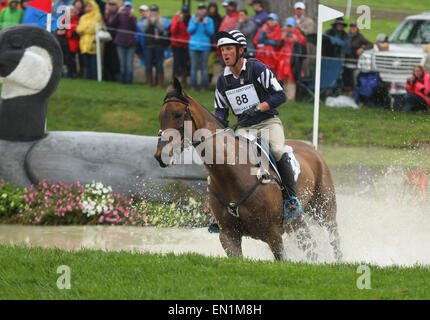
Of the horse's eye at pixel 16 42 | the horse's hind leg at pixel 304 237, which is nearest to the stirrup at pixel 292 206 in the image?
the horse's hind leg at pixel 304 237

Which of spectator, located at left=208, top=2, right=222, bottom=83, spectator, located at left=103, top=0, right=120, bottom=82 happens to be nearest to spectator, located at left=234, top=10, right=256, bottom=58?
spectator, located at left=208, top=2, right=222, bottom=83

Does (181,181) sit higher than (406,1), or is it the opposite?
(406,1)

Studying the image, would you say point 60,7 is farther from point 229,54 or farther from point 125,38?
point 229,54

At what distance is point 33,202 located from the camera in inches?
416

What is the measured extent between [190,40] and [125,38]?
6.54 feet

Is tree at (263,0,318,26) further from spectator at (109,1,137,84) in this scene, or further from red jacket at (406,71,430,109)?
red jacket at (406,71,430,109)

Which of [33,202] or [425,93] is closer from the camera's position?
[33,202]

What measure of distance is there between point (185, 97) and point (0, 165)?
511 centimetres

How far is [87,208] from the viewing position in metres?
10.5

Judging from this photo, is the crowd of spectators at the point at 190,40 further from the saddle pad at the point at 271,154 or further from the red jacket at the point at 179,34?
the saddle pad at the point at 271,154

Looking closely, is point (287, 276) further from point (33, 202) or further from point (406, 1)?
point (406, 1)

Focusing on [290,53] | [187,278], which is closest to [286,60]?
[290,53]

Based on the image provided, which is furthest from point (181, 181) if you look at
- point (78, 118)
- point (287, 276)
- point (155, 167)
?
point (78, 118)

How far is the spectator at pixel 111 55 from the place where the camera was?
1970 centimetres
